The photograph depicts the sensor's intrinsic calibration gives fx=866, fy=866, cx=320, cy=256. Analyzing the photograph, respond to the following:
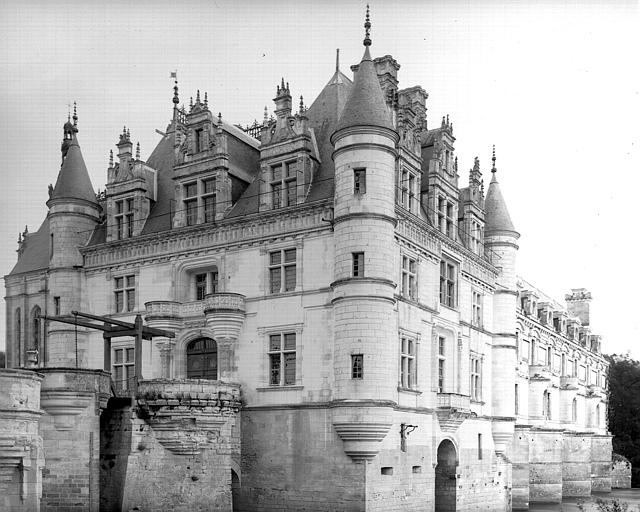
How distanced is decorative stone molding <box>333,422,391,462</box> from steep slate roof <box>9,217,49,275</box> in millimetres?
20831

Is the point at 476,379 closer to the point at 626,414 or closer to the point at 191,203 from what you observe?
the point at 191,203

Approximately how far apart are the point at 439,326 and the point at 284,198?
29.3 ft

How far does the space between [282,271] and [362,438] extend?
24.3ft

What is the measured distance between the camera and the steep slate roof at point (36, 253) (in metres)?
45.0

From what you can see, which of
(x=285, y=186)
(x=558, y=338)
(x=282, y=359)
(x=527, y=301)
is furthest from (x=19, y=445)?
(x=558, y=338)

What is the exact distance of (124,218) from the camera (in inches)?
1554

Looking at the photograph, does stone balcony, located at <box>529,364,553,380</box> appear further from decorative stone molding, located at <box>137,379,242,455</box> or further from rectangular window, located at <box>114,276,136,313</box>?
decorative stone molding, located at <box>137,379,242,455</box>

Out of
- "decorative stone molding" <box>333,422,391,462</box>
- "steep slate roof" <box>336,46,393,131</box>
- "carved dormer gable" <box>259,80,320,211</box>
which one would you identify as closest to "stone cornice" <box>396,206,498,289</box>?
"steep slate roof" <box>336,46,393,131</box>

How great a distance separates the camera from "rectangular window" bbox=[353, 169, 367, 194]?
32.2 metres

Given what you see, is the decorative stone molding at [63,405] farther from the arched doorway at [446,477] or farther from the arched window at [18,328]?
the arched window at [18,328]

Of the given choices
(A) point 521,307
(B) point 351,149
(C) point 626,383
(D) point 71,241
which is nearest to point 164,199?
(D) point 71,241

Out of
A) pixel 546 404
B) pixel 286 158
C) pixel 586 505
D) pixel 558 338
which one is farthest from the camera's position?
pixel 558 338

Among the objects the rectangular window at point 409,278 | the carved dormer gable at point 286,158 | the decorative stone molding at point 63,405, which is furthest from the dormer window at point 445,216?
the decorative stone molding at point 63,405

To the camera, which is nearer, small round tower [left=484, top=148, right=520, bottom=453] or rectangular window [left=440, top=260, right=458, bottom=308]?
rectangular window [left=440, top=260, right=458, bottom=308]
